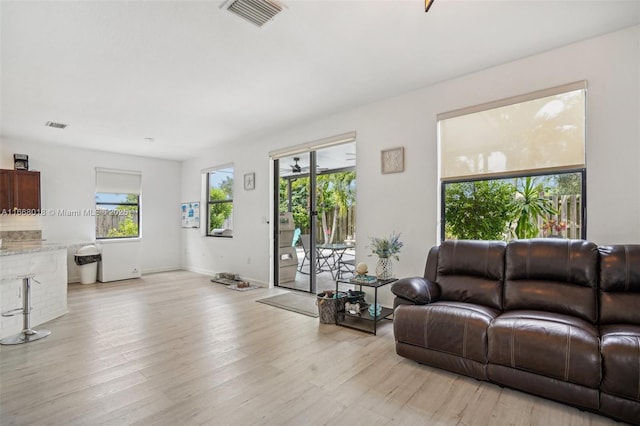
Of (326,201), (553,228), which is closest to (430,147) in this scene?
(553,228)

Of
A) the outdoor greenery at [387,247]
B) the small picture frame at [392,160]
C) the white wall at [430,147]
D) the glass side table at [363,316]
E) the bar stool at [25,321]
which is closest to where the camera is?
the white wall at [430,147]

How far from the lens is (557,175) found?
2.89 metres

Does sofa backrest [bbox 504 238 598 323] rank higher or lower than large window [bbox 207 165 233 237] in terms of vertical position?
lower

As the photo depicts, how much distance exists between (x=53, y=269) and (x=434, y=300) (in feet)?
14.6

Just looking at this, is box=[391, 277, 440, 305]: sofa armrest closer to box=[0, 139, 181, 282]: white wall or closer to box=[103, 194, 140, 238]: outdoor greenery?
box=[0, 139, 181, 282]: white wall

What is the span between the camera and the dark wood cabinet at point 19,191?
17.0ft

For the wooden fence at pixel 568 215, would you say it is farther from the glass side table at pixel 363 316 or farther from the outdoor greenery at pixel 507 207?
the glass side table at pixel 363 316

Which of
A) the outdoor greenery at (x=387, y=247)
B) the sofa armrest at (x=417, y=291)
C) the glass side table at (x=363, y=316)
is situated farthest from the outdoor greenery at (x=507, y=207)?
the glass side table at (x=363, y=316)

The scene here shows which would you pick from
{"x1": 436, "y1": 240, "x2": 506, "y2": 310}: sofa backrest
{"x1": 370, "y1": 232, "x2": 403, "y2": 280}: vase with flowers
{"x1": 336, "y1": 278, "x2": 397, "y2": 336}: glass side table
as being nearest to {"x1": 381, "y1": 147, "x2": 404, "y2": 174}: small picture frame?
{"x1": 370, "y1": 232, "x2": 403, "y2": 280}: vase with flowers

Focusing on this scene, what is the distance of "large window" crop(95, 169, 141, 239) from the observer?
6.52 m

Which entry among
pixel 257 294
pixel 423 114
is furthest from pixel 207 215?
pixel 423 114

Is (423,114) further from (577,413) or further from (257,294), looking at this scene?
(257,294)

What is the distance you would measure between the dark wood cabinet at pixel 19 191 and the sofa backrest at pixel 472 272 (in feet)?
21.9

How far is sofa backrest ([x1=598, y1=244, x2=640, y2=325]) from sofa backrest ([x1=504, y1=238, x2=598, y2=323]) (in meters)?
0.06
